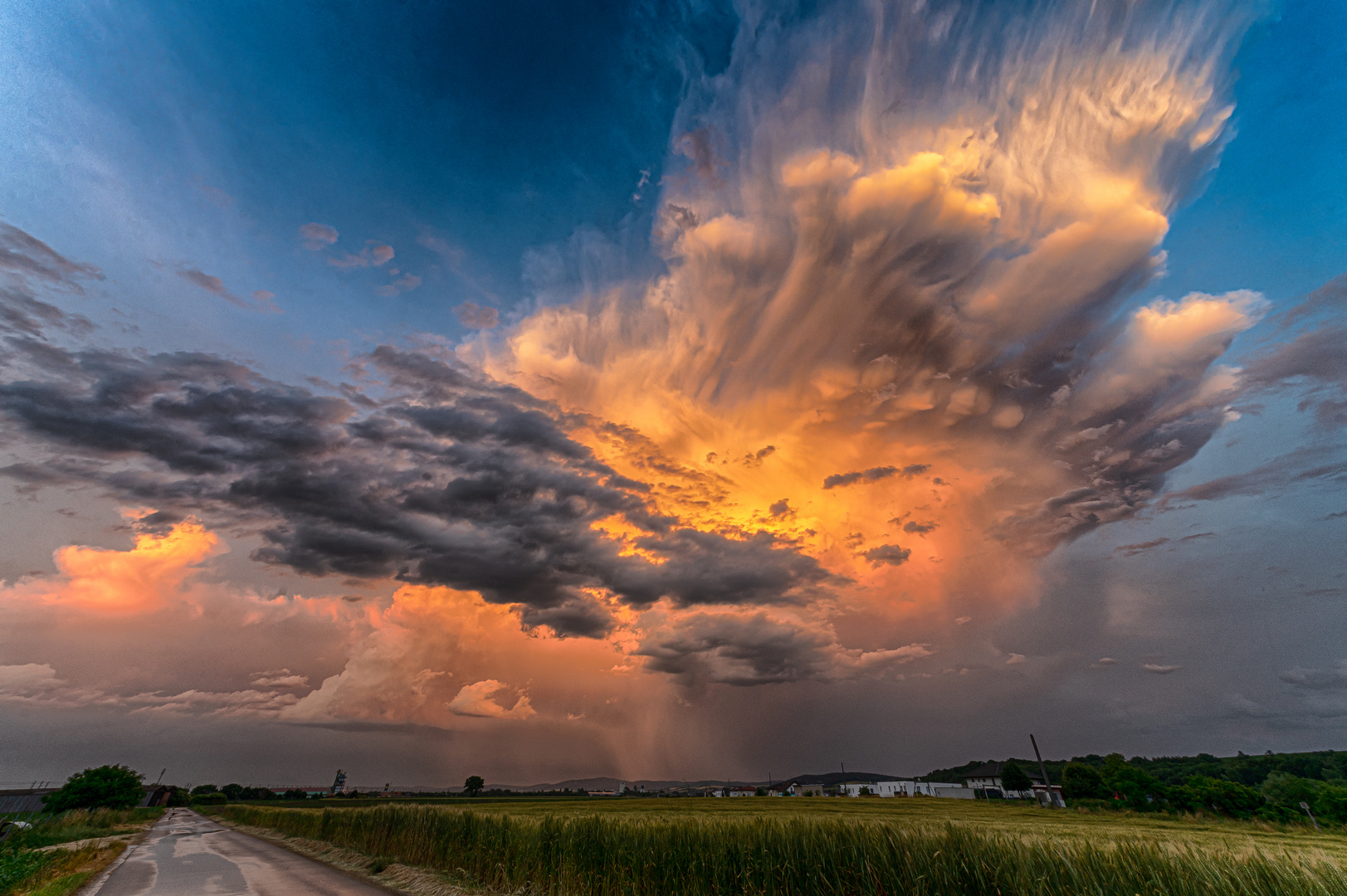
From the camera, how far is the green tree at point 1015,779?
119500 mm

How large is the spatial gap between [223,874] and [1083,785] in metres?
135

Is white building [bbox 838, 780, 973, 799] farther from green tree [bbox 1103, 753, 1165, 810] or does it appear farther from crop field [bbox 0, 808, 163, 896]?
crop field [bbox 0, 808, 163, 896]

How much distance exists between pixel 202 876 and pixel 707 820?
86.6 ft

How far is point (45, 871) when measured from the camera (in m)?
22.1

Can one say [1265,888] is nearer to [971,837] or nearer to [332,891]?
[971,837]

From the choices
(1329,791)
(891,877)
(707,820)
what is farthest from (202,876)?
(1329,791)

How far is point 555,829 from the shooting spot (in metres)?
18.6

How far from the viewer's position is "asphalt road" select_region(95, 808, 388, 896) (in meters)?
20.1

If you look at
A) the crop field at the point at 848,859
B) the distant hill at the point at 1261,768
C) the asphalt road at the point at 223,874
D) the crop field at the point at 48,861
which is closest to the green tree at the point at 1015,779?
the distant hill at the point at 1261,768

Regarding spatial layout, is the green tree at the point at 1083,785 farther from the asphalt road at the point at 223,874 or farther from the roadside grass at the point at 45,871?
the roadside grass at the point at 45,871

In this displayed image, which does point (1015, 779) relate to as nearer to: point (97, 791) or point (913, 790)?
point (913, 790)

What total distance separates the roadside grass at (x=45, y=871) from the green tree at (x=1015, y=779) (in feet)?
501

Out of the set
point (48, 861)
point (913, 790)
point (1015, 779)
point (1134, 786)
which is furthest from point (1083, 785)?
point (48, 861)

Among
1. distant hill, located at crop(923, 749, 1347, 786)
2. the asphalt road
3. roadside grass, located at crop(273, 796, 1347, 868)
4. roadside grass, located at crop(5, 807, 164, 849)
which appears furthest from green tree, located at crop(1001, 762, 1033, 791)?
roadside grass, located at crop(5, 807, 164, 849)
